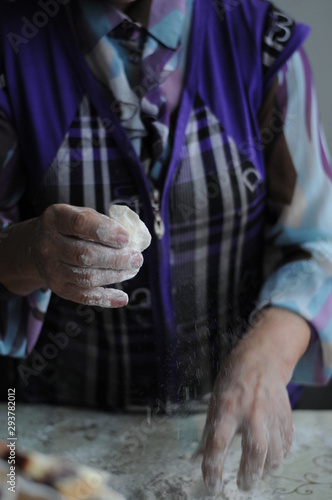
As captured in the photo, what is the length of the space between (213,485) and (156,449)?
0.04m

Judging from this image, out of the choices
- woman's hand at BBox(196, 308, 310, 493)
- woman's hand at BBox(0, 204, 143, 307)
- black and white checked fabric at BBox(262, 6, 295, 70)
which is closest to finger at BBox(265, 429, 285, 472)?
woman's hand at BBox(196, 308, 310, 493)

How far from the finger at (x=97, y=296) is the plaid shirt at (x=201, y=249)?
8cm

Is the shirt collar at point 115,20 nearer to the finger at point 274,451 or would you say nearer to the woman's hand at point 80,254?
the woman's hand at point 80,254

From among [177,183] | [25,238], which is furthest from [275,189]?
[25,238]

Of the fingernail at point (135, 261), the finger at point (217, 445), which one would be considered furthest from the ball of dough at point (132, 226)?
the finger at point (217, 445)

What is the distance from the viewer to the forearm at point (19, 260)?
296mm

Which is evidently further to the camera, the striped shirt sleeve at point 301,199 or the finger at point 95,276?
the striped shirt sleeve at point 301,199

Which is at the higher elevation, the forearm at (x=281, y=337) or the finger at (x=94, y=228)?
the finger at (x=94, y=228)

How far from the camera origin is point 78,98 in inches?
14.0

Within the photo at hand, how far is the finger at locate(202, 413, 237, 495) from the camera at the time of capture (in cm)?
31

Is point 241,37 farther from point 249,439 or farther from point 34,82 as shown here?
point 249,439

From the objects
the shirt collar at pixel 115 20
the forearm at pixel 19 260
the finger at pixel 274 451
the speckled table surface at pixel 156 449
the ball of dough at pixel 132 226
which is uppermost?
the shirt collar at pixel 115 20

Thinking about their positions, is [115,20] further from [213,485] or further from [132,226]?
[213,485]

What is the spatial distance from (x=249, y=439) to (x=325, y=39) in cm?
36
